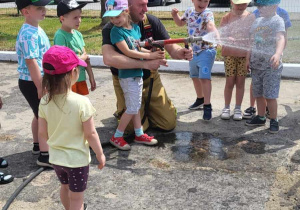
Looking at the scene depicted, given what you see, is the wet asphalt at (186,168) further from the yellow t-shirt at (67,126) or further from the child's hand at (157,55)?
the child's hand at (157,55)

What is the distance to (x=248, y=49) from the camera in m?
4.54

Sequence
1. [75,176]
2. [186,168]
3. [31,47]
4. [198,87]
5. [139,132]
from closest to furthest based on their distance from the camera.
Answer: [75,176], [31,47], [186,168], [139,132], [198,87]

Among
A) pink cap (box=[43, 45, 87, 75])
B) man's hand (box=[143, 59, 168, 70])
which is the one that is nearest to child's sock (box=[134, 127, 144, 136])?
man's hand (box=[143, 59, 168, 70])

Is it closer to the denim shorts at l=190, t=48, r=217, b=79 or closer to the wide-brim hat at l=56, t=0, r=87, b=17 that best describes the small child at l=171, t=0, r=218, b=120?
the denim shorts at l=190, t=48, r=217, b=79

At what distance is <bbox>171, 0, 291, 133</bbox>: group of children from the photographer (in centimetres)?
421

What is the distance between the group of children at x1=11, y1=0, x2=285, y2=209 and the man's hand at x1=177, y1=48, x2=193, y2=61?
36 centimetres

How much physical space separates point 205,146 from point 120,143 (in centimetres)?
82

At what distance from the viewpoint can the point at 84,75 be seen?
4.23m

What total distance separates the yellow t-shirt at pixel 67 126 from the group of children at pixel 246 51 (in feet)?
7.29

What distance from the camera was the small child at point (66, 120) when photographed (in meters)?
2.61

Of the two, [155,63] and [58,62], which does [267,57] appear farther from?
[58,62]

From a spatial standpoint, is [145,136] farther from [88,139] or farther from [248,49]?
[88,139]

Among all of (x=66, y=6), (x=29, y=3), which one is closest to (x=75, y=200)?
(x=29, y=3)

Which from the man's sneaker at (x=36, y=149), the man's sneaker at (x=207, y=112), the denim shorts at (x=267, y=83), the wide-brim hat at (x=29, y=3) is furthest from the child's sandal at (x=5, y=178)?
the denim shorts at (x=267, y=83)
